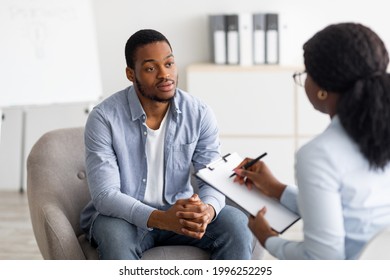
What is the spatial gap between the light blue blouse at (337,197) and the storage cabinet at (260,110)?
2.17m

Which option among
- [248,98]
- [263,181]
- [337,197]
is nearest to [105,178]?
[263,181]

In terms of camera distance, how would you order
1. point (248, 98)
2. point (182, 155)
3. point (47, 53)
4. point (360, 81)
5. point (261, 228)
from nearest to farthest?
point (360, 81) → point (261, 228) → point (182, 155) → point (47, 53) → point (248, 98)

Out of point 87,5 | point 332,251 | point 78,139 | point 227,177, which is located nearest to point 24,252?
point 78,139

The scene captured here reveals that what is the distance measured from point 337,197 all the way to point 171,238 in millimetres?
718

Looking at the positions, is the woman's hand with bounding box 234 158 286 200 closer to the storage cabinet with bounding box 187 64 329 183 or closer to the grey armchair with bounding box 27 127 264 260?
the grey armchair with bounding box 27 127 264 260

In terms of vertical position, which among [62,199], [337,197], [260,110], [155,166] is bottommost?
[260,110]

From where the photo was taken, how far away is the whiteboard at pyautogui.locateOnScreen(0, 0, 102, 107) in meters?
3.16

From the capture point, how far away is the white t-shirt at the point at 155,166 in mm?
1848

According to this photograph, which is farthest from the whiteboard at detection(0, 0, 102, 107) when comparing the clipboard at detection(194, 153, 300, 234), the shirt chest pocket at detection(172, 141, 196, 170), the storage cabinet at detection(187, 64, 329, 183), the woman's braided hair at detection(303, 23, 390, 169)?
the woman's braided hair at detection(303, 23, 390, 169)

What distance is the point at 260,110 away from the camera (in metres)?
3.50

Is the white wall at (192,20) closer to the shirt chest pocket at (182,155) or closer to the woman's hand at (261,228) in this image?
the shirt chest pocket at (182,155)

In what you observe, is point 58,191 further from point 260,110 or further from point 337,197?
point 260,110

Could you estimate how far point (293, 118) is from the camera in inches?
137

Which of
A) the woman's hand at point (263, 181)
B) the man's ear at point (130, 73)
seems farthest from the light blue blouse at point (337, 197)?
the man's ear at point (130, 73)
